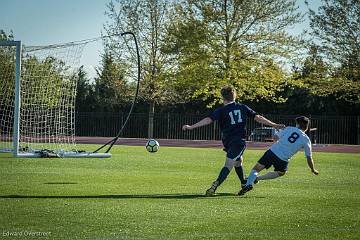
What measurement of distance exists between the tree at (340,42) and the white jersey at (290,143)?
30.6 metres

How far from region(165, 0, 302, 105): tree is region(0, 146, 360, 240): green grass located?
26135 mm

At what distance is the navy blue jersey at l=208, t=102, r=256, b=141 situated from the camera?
38.1 ft

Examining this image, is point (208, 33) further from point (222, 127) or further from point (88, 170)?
point (222, 127)

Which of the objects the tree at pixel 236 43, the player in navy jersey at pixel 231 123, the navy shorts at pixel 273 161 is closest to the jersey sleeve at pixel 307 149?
the navy shorts at pixel 273 161

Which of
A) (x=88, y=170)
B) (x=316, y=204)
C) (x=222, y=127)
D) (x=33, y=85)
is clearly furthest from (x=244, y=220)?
(x=33, y=85)

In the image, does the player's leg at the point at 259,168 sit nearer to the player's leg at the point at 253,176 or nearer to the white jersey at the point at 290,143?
the player's leg at the point at 253,176

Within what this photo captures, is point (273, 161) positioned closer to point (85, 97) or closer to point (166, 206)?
point (166, 206)

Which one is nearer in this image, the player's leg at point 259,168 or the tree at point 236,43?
the player's leg at point 259,168

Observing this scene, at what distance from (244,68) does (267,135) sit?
15.9 feet

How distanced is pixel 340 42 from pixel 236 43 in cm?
652

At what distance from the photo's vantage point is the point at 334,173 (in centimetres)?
1772

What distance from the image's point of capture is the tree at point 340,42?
40.8 m

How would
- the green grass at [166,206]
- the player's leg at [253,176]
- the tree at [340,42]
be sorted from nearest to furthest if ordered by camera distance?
1. the green grass at [166,206]
2. the player's leg at [253,176]
3. the tree at [340,42]

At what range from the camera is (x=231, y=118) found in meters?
11.6
